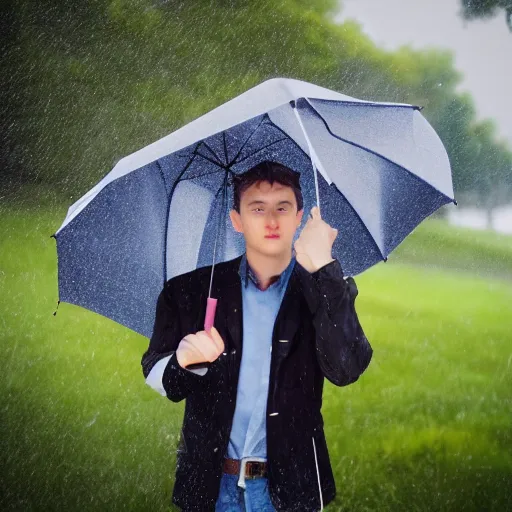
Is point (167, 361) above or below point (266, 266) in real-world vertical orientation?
below

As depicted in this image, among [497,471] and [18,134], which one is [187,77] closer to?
[18,134]

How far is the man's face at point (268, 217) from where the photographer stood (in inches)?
79.0

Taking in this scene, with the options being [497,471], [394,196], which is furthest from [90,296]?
[497,471]

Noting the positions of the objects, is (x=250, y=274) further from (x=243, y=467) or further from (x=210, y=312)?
(x=243, y=467)

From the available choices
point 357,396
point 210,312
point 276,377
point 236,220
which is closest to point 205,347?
point 210,312

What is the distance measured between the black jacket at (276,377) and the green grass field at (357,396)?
1.04 meters

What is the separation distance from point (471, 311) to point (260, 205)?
1.54m

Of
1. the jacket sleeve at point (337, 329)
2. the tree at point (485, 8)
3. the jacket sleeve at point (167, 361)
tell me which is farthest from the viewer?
the tree at point (485, 8)

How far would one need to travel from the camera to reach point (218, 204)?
7.16 ft

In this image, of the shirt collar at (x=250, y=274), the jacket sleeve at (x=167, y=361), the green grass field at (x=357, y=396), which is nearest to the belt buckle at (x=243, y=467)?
the jacket sleeve at (x=167, y=361)

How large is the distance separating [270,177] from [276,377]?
575 mm

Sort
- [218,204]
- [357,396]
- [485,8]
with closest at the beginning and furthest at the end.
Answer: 1. [218,204]
2. [357,396]
3. [485,8]

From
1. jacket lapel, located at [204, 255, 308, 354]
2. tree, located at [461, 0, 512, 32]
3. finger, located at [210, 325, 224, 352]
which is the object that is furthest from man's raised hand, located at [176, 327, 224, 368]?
tree, located at [461, 0, 512, 32]

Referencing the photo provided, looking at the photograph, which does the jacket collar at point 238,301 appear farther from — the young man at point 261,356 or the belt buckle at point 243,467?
the belt buckle at point 243,467
